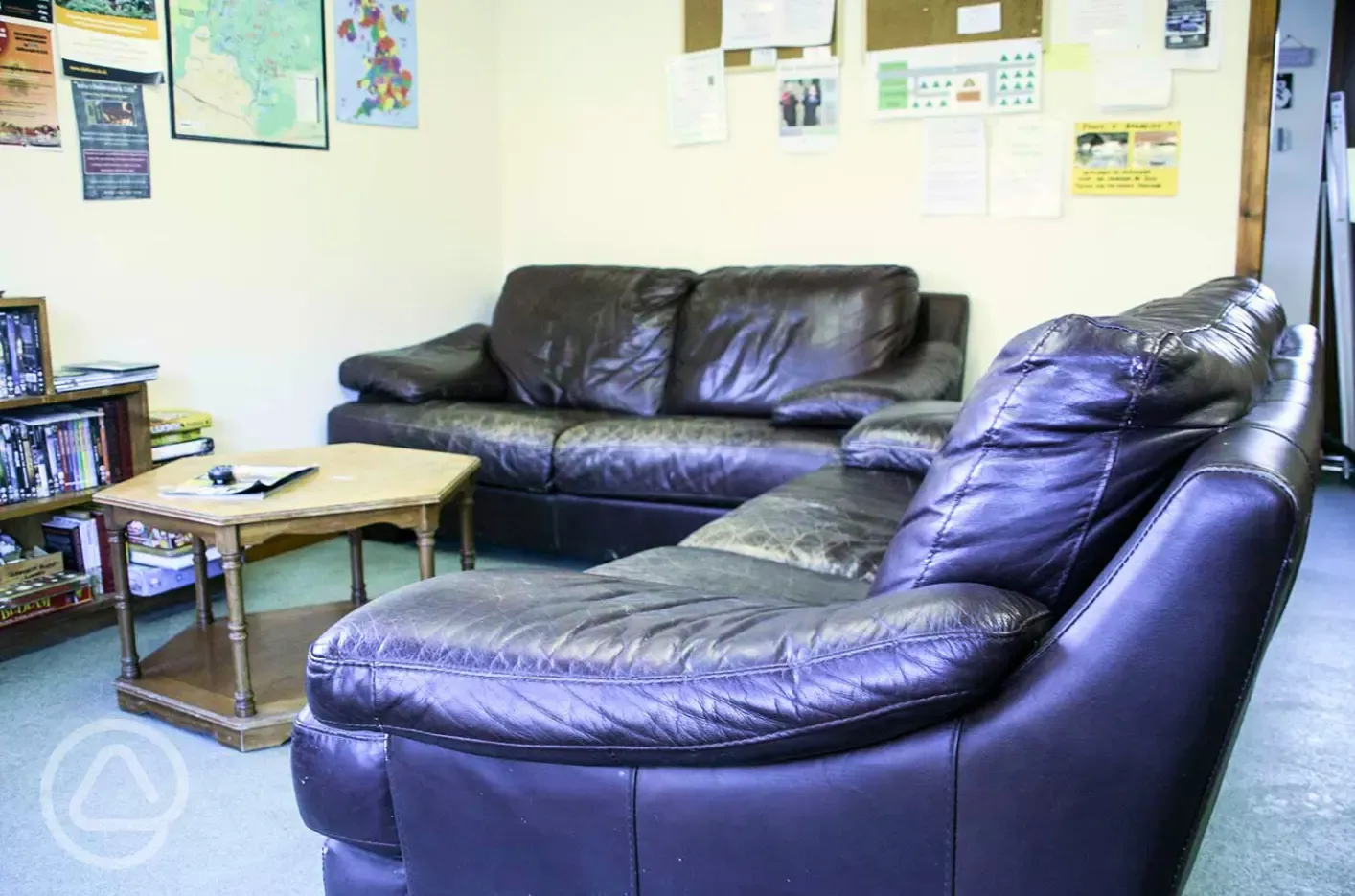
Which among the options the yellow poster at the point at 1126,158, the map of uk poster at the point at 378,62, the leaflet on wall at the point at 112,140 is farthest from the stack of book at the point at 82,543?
the yellow poster at the point at 1126,158

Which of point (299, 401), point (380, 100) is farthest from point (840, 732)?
point (380, 100)

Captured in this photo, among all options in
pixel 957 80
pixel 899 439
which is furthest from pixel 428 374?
pixel 957 80

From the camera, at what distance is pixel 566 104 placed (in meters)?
4.40

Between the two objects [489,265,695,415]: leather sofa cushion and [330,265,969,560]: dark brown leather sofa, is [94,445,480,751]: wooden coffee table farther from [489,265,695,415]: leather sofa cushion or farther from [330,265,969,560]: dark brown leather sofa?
[489,265,695,415]: leather sofa cushion

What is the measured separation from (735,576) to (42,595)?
6.07 feet

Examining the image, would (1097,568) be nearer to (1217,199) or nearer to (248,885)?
(248,885)

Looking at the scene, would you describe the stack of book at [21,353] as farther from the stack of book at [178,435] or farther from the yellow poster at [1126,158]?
the yellow poster at [1126,158]

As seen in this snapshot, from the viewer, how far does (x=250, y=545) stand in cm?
223

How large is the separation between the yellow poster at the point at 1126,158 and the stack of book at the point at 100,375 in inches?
109

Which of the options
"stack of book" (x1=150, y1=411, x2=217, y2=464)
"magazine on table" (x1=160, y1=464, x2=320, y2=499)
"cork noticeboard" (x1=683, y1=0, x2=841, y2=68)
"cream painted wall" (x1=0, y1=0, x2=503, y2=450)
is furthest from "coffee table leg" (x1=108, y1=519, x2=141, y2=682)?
"cork noticeboard" (x1=683, y1=0, x2=841, y2=68)

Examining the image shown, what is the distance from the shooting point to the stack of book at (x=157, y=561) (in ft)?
9.81

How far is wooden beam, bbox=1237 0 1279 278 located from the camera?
331 cm

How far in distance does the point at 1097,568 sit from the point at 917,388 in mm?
2072

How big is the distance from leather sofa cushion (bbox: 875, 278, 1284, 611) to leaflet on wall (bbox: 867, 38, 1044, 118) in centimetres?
260
